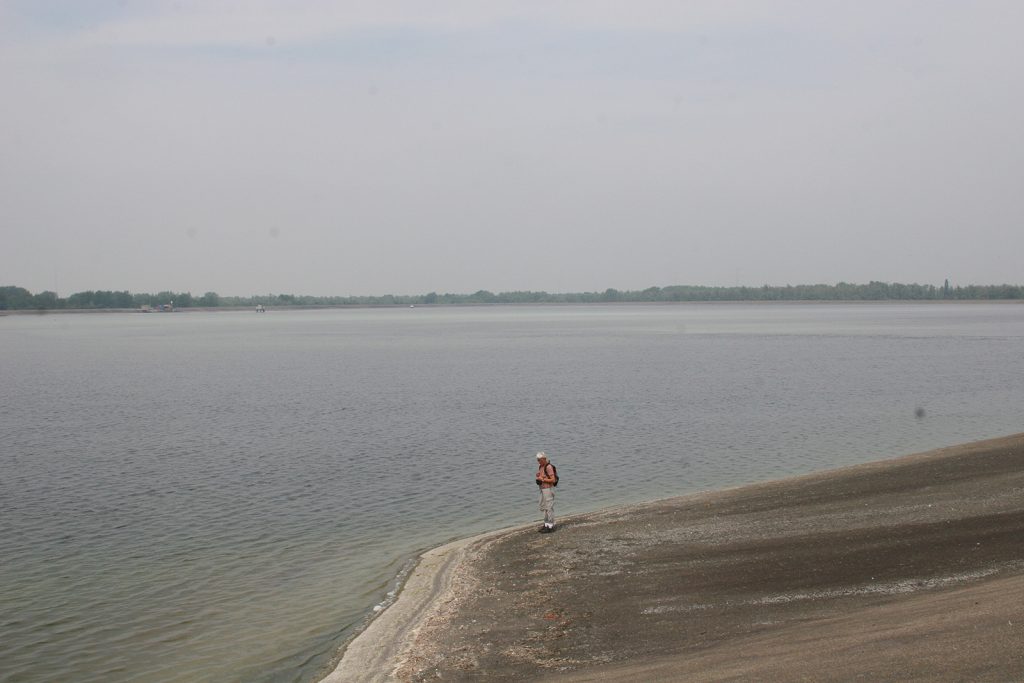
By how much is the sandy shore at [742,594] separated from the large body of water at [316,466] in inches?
88.4

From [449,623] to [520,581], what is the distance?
2.48 m

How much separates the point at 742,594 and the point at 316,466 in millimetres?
21702

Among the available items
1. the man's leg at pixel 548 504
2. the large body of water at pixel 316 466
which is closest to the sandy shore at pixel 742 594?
the man's leg at pixel 548 504

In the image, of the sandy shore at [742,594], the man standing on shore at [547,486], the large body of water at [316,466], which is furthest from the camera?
the man standing on shore at [547,486]

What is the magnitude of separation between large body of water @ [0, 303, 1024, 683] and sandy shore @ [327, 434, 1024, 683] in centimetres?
225

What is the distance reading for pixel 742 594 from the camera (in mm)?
15477

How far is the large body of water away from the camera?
17.4 metres

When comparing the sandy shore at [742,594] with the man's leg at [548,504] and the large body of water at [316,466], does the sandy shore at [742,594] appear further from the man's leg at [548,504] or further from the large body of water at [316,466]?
the large body of water at [316,466]

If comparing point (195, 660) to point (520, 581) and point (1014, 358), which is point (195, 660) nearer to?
point (520, 581)

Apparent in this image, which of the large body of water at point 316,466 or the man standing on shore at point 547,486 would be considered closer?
the large body of water at point 316,466

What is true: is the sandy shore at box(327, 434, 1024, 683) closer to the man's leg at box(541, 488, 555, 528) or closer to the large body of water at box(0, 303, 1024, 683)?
the man's leg at box(541, 488, 555, 528)

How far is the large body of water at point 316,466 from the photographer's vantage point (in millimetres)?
17438

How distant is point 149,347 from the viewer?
438 feet

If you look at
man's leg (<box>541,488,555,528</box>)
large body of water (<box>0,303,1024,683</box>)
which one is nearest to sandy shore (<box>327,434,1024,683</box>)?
man's leg (<box>541,488,555,528</box>)
